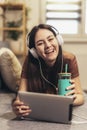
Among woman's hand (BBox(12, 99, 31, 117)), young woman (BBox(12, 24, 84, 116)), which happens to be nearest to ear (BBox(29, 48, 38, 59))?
young woman (BBox(12, 24, 84, 116))

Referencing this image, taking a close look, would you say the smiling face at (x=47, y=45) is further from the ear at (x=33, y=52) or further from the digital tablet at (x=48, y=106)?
the digital tablet at (x=48, y=106)

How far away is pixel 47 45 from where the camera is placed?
1.26 meters

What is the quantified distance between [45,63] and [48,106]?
0.39 meters

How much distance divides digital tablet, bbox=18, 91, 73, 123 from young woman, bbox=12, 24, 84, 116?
0.28m

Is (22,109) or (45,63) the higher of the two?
(45,63)

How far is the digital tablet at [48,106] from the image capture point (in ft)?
3.27

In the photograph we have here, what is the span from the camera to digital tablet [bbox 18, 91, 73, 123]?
998 mm

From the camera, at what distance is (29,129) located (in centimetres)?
96

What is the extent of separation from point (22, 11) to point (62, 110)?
2521 mm

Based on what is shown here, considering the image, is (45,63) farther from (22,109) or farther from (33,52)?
(22,109)

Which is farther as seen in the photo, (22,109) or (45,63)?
(45,63)

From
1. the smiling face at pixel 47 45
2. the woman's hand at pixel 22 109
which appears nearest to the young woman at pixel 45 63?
the smiling face at pixel 47 45

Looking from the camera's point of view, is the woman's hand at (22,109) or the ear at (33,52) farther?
the ear at (33,52)

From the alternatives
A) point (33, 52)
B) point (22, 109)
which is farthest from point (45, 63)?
point (22, 109)
